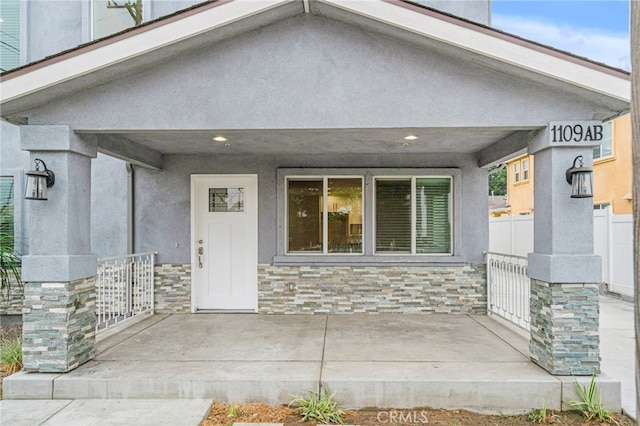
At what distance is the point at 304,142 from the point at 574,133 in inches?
137

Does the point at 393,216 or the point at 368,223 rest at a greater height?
the point at 393,216

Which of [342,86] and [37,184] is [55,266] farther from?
[342,86]

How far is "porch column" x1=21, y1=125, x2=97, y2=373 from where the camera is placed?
15.0 ft

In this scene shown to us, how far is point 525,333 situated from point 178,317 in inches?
218

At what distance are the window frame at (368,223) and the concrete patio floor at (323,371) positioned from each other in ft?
5.23

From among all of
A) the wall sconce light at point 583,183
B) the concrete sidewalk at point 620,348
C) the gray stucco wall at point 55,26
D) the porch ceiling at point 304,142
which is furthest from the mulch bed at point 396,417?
the gray stucco wall at point 55,26

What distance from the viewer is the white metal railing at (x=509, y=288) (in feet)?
20.3

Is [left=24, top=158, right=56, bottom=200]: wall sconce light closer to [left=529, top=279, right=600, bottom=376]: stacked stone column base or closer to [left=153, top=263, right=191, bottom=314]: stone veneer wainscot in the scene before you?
[left=153, top=263, right=191, bottom=314]: stone veneer wainscot

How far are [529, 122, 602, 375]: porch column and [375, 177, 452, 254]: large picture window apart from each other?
2.93 meters

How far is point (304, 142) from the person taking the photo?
6242 mm

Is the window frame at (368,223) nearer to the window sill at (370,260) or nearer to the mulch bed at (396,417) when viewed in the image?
the window sill at (370,260)

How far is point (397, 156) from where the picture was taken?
293 inches

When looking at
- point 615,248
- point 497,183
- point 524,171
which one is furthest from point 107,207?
point 497,183

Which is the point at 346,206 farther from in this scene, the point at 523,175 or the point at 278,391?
the point at 523,175
